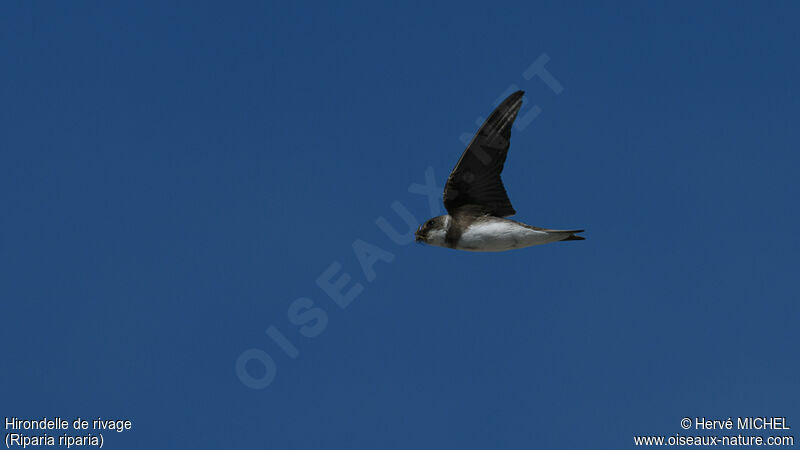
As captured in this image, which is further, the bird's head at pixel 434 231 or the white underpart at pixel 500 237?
the bird's head at pixel 434 231

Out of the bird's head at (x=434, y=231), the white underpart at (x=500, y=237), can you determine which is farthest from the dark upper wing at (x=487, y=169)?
the white underpart at (x=500, y=237)

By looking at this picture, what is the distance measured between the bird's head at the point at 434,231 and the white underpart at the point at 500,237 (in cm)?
37

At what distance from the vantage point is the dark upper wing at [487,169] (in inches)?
622

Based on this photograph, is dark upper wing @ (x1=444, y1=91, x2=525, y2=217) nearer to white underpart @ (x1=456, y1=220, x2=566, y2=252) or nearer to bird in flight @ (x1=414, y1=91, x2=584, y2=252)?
bird in flight @ (x1=414, y1=91, x2=584, y2=252)

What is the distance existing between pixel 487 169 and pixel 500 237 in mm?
1220

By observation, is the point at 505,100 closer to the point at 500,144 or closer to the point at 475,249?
the point at 500,144

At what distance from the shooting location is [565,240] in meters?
16.0

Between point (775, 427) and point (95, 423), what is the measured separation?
42.3 feet

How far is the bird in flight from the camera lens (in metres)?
15.9

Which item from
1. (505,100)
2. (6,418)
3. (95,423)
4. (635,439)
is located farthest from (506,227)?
(6,418)

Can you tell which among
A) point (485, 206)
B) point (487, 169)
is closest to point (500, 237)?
point (485, 206)

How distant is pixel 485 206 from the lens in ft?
54.9

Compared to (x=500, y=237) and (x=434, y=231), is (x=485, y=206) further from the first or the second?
(x=434, y=231)

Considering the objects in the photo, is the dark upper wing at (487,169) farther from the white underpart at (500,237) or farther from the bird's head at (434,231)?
the white underpart at (500,237)
